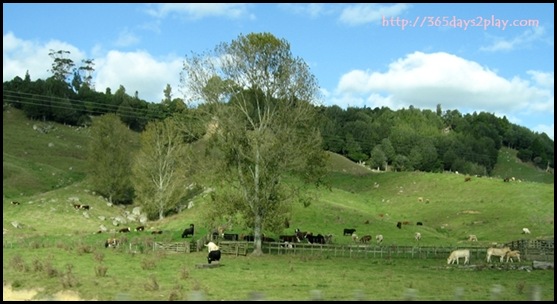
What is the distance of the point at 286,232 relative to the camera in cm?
5600

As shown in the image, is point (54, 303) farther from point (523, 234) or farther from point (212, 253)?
point (523, 234)

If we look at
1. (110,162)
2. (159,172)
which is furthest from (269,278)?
Result: (110,162)

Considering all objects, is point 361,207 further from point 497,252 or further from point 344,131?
point 344,131

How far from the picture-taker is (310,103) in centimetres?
4519

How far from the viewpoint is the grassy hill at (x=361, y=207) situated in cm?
5944

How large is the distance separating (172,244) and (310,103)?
16.8 m

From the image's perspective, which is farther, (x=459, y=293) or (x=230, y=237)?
(x=230, y=237)

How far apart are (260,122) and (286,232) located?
15868 mm

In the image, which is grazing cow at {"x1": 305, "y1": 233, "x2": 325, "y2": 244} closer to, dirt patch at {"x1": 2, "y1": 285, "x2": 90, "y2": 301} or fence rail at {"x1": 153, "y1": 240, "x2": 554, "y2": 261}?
fence rail at {"x1": 153, "y1": 240, "x2": 554, "y2": 261}

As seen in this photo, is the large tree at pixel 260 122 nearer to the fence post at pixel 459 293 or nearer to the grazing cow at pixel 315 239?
the grazing cow at pixel 315 239

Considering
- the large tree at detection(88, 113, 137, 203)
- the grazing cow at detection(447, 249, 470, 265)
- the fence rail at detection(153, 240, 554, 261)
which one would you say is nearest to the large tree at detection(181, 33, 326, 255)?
the fence rail at detection(153, 240, 554, 261)

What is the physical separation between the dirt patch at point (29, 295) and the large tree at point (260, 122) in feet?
70.0

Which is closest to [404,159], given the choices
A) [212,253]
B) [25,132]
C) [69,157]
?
[69,157]

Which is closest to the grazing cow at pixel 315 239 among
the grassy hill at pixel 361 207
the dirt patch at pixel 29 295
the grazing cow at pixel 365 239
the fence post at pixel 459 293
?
the grassy hill at pixel 361 207
